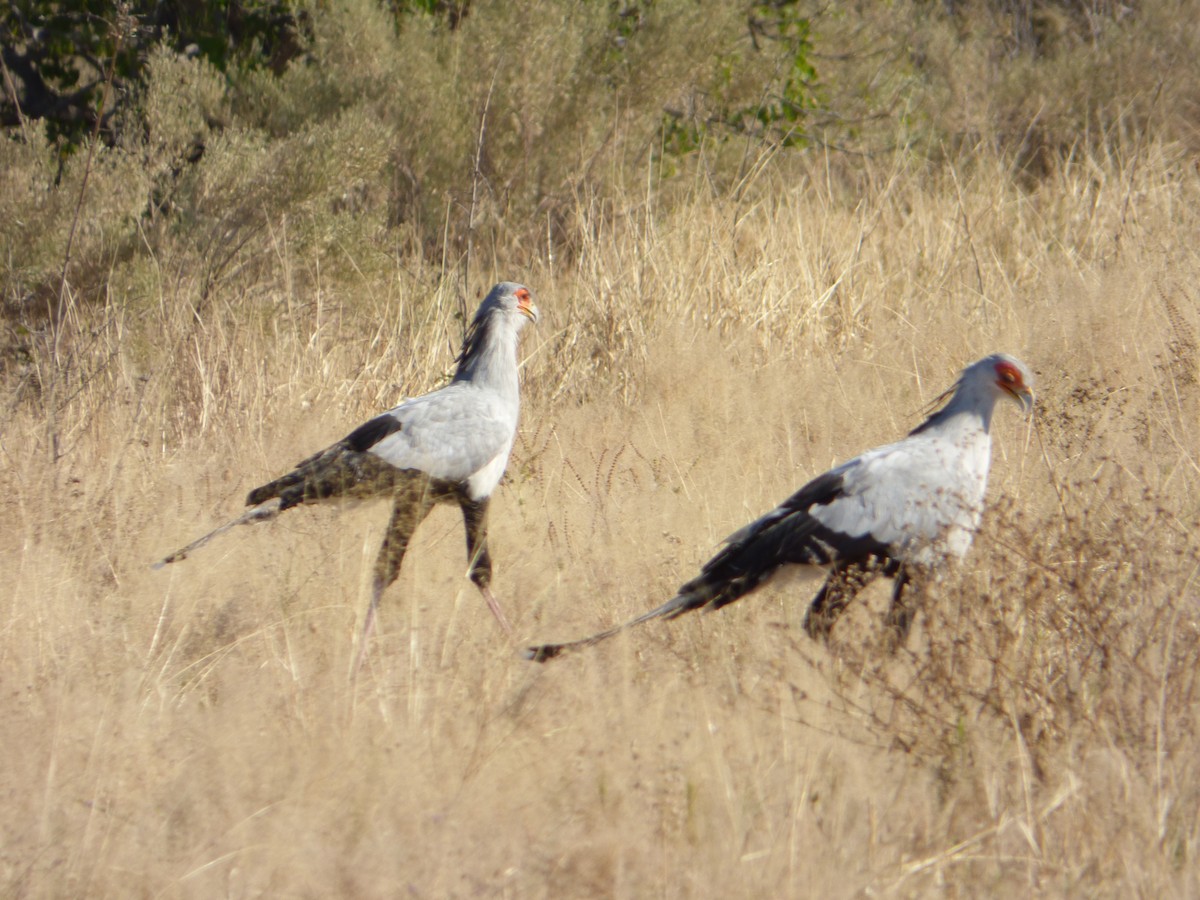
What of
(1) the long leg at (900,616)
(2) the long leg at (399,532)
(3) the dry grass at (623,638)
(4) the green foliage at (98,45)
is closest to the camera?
(3) the dry grass at (623,638)

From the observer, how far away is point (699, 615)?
12.4ft

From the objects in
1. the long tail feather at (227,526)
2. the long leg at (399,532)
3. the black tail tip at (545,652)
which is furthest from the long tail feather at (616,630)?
the long tail feather at (227,526)

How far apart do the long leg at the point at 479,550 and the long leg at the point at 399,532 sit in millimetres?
141

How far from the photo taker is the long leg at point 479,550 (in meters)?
4.20

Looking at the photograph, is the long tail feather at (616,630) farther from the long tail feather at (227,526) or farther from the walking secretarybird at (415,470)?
the long tail feather at (227,526)

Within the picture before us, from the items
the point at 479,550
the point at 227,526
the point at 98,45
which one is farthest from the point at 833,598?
the point at 98,45

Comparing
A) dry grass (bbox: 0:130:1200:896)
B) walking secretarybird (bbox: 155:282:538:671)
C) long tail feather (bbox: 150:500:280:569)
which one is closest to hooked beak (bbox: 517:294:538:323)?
walking secretarybird (bbox: 155:282:538:671)

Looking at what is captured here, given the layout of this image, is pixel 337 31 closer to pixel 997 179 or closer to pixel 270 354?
pixel 270 354

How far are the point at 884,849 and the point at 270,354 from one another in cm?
476

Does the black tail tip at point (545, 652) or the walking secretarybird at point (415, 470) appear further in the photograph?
the walking secretarybird at point (415, 470)

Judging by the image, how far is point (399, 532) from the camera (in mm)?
4391

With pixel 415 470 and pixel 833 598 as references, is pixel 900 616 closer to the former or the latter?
pixel 833 598

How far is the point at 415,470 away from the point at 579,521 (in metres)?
0.65

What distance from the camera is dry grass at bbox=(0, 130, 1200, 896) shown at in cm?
264
